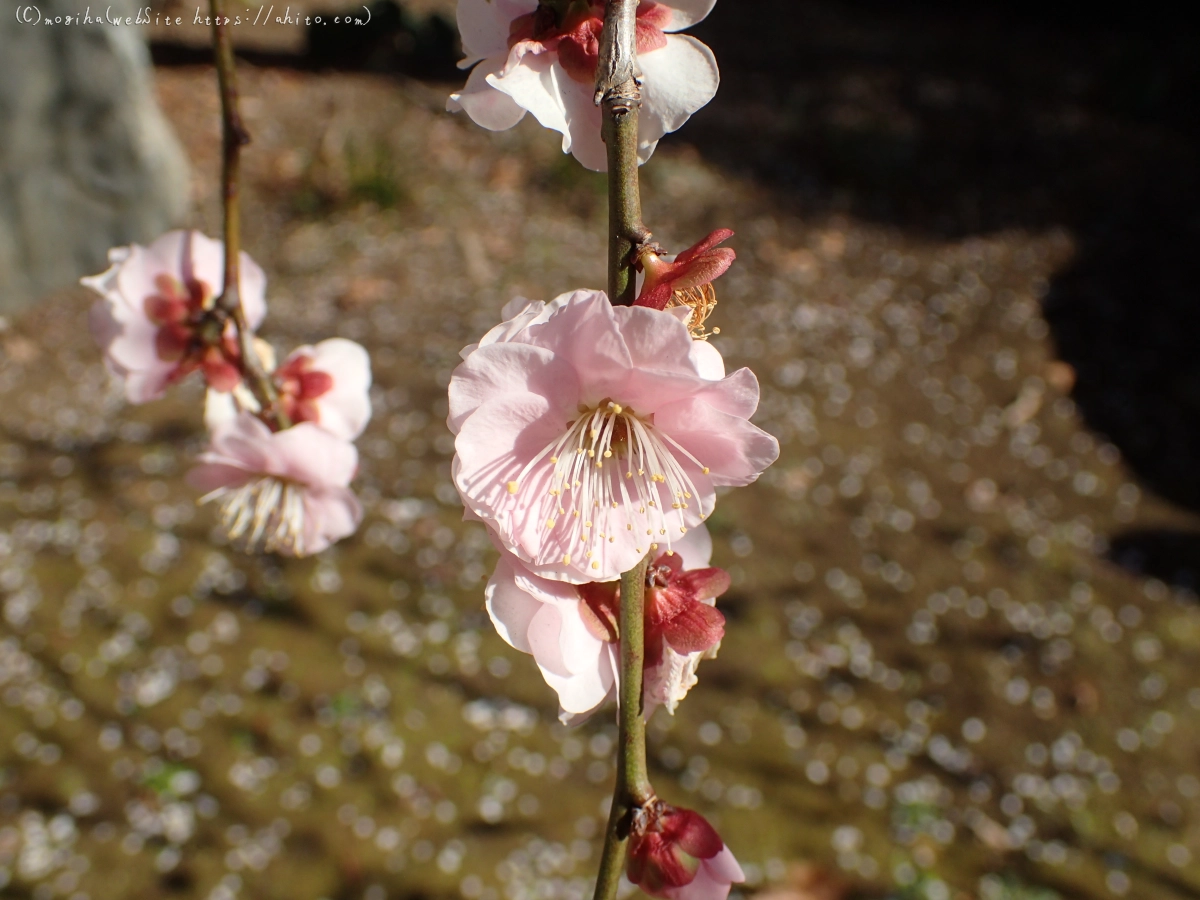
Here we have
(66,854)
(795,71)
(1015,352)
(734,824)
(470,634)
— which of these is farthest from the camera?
(795,71)

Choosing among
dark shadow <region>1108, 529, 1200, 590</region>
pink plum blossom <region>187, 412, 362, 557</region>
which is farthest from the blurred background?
pink plum blossom <region>187, 412, 362, 557</region>

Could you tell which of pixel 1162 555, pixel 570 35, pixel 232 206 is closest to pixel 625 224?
pixel 570 35

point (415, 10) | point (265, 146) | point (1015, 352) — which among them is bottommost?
point (1015, 352)

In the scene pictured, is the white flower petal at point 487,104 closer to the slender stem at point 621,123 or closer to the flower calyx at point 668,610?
the slender stem at point 621,123

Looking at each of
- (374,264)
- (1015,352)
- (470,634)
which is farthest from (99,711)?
(1015,352)

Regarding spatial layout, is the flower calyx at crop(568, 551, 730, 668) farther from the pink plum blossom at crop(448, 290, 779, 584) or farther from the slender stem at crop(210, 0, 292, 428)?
the slender stem at crop(210, 0, 292, 428)

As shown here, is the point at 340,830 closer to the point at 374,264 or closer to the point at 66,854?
the point at 66,854

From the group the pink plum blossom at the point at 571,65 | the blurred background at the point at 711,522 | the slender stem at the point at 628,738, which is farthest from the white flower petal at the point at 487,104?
the blurred background at the point at 711,522
